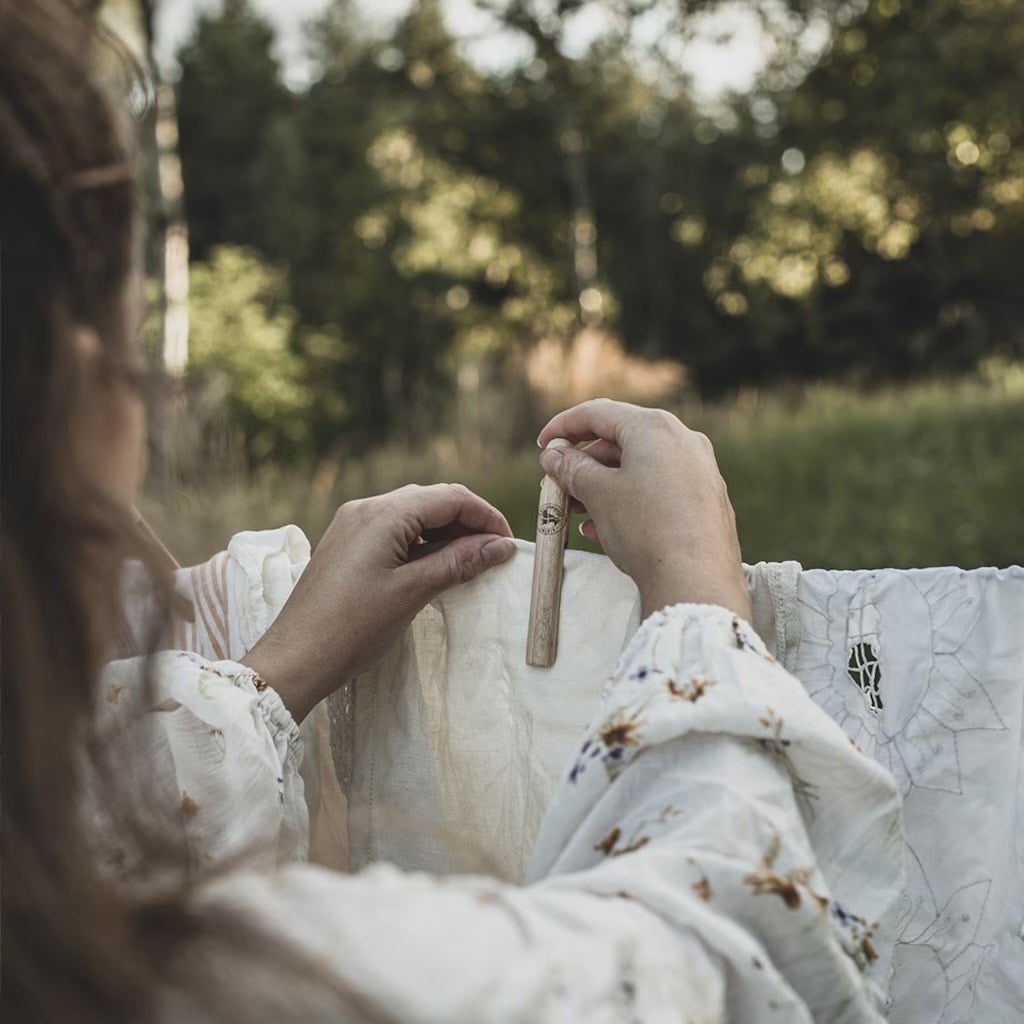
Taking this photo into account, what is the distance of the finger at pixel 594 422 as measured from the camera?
1.11 metres

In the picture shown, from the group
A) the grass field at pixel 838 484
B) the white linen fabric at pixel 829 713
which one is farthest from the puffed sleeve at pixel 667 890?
the grass field at pixel 838 484

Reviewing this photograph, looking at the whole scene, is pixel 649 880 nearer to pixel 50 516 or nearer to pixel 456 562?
pixel 50 516

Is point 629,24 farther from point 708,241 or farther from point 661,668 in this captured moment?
point 661,668

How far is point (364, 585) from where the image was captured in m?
1.19

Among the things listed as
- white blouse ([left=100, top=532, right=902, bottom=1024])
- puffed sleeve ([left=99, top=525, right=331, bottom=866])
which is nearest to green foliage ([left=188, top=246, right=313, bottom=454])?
puffed sleeve ([left=99, top=525, right=331, bottom=866])

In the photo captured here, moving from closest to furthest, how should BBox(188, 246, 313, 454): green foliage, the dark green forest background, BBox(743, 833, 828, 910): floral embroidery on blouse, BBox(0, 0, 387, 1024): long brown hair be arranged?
BBox(0, 0, 387, 1024): long brown hair → BBox(743, 833, 828, 910): floral embroidery on blouse → the dark green forest background → BBox(188, 246, 313, 454): green foliage

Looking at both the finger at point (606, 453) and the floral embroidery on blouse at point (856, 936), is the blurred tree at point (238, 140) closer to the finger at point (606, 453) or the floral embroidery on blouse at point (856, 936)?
the finger at point (606, 453)

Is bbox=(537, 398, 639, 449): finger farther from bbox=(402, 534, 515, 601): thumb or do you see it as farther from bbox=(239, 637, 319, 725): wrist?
bbox=(239, 637, 319, 725): wrist

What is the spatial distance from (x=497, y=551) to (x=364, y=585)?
5.8 inches

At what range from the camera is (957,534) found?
6.13m

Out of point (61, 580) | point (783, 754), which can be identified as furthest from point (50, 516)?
point (783, 754)

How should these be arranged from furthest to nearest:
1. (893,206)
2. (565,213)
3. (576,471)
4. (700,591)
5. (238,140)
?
(565,213) < (238,140) < (893,206) < (576,471) < (700,591)

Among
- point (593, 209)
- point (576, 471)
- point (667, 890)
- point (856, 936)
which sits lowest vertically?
point (856, 936)

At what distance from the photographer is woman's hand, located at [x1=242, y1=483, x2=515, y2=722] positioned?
117 centimetres
